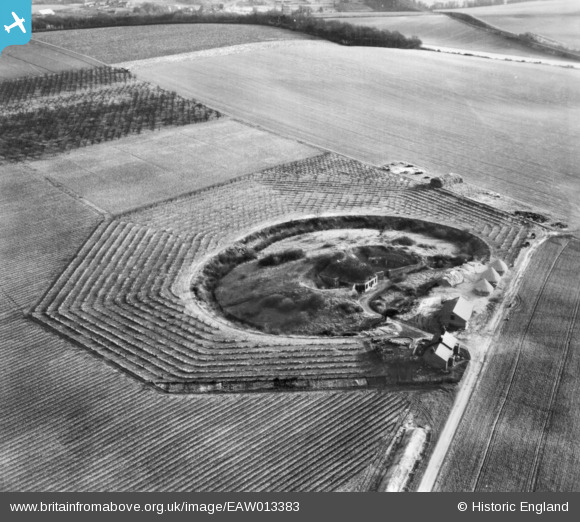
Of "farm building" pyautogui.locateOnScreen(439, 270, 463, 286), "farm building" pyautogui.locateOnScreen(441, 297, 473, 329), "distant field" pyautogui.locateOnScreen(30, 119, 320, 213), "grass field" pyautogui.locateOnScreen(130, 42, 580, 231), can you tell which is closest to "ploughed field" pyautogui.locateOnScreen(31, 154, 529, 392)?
"distant field" pyautogui.locateOnScreen(30, 119, 320, 213)

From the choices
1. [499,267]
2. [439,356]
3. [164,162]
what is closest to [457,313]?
[439,356]

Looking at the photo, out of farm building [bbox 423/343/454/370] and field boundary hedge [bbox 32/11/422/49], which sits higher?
field boundary hedge [bbox 32/11/422/49]

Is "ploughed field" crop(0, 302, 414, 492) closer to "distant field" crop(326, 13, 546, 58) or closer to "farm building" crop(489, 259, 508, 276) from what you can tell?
"farm building" crop(489, 259, 508, 276)

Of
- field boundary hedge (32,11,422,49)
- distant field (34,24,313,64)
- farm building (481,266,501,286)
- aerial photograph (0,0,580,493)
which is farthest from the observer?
field boundary hedge (32,11,422,49)

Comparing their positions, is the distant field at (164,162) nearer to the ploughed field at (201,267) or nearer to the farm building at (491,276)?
the ploughed field at (201,267)

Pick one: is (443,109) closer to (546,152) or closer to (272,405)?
(546,152)

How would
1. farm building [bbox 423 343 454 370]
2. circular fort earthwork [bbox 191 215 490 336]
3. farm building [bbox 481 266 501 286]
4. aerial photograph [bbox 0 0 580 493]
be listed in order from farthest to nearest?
farm building [bbox 481 266 501 286] < circular fort earthwork [bbox 191 215 490 336] < farm building [bbox 423 343 454 370] < aerial photograph [bbox 0 0 580 493]

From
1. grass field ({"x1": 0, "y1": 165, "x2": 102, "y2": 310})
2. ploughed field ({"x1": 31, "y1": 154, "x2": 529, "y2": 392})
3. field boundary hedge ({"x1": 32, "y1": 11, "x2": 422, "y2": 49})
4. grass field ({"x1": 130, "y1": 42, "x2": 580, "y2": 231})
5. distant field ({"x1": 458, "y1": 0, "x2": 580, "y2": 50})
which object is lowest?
grass field ({"x1": 0, "y1": 165, "x2": 102, "y2": 310})
